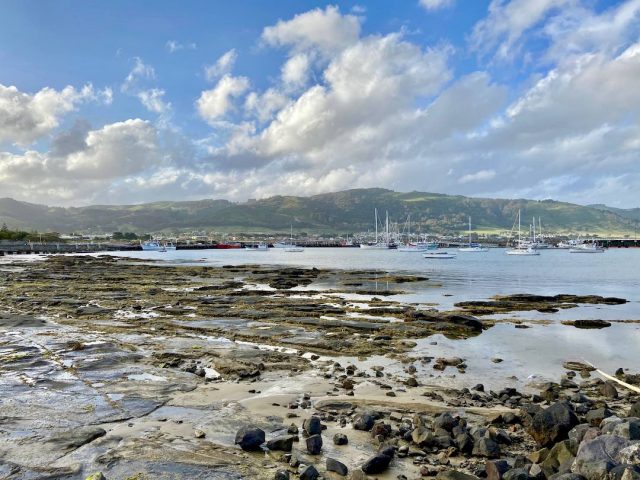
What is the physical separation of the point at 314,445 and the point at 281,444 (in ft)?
2.63

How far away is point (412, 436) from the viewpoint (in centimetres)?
1162

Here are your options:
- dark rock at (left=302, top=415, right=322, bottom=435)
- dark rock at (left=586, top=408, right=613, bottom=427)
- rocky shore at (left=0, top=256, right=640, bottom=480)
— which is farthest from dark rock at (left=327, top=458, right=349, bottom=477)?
dark rock at (left=586, top=408, right=613, bottom=427)

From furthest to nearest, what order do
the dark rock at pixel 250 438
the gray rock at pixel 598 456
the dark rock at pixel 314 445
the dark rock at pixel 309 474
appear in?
the dark rock at pixel 250 438
the dark rock at pixel 314 445
the dark rock at pixel 309 474
the gray rock at pixel 598 456

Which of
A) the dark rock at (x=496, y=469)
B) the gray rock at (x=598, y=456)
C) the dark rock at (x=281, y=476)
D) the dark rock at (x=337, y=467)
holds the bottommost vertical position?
the dark rock at (x=337, y=467)

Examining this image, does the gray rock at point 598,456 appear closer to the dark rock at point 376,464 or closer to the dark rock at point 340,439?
the dark rock at point 376,464

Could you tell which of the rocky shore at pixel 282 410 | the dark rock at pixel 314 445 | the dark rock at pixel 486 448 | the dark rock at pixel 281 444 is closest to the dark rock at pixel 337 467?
the rocky shore at pixel 282 410

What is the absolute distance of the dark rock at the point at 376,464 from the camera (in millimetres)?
10102

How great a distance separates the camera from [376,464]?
10.1m

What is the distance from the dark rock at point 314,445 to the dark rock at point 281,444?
1.53 feet

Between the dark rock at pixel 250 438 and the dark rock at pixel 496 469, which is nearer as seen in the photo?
the dark rock at pixel 496 469

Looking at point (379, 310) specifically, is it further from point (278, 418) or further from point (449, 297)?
point (278, 418)

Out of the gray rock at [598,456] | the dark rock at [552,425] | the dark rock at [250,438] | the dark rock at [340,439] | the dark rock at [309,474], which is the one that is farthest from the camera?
the dark rock at [340,439]

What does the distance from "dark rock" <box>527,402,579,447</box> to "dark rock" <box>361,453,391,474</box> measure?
4063mm

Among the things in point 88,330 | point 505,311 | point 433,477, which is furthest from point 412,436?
point 505,311
